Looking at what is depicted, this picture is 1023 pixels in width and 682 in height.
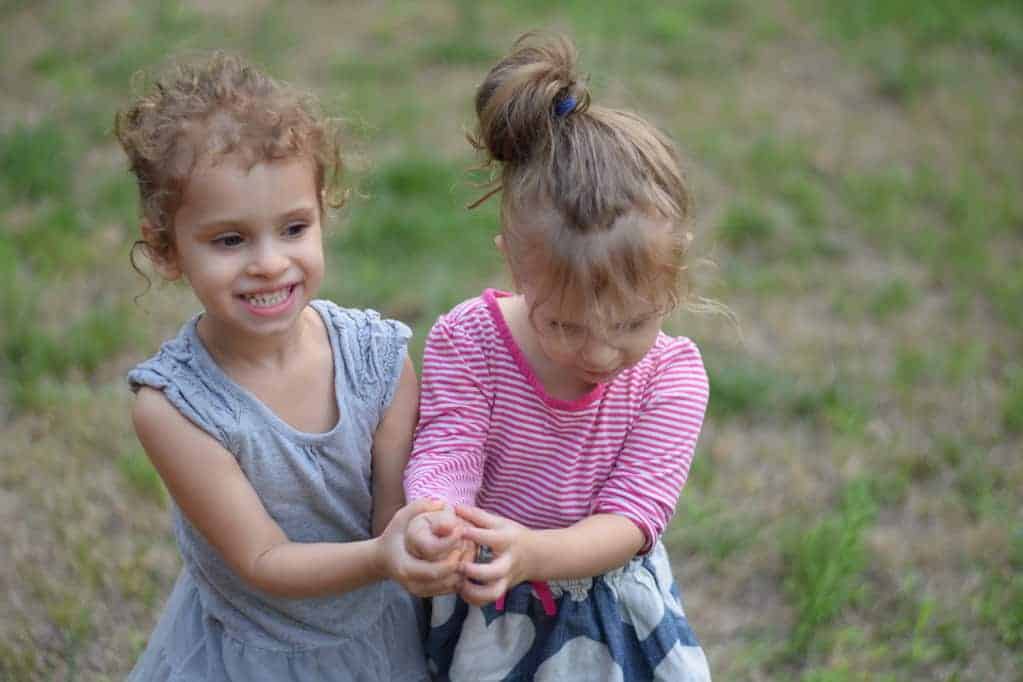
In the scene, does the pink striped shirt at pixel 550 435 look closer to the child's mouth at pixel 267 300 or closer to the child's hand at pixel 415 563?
the child's hand at pixel 415 563

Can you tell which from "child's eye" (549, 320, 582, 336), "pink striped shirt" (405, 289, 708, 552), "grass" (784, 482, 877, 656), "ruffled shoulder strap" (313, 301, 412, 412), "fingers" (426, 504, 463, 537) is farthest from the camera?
"grass" (784, 482, 877, 656)

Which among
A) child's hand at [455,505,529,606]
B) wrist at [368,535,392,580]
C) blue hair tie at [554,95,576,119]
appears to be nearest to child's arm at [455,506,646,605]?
child's hand at [455,505,529,606]

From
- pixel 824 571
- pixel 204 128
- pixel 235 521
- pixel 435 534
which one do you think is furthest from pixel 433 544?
pixel 824 571

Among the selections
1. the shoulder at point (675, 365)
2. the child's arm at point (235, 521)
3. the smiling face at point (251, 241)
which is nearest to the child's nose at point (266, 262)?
the smiling face at point (251, 241)

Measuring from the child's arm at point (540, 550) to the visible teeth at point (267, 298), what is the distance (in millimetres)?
442

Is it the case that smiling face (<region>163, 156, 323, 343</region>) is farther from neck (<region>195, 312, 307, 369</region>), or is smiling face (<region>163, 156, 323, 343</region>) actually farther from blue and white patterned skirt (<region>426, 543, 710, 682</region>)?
blue and white patterned skirt (<region>426, 543, 710, 682</region>)

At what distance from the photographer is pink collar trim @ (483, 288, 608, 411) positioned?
1881mm

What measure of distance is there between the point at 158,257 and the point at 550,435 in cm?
69

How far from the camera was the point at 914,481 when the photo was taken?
3355 mm

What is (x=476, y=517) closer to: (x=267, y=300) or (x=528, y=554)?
(x=528, y=554)

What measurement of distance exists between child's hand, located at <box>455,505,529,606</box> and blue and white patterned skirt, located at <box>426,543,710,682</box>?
0.69 ft

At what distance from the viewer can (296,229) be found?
73.7 inches

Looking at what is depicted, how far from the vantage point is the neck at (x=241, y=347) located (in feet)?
6.28

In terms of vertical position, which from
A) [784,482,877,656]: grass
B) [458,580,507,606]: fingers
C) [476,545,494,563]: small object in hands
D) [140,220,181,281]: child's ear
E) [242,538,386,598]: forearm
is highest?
[140,220,181,281]: child's ear
